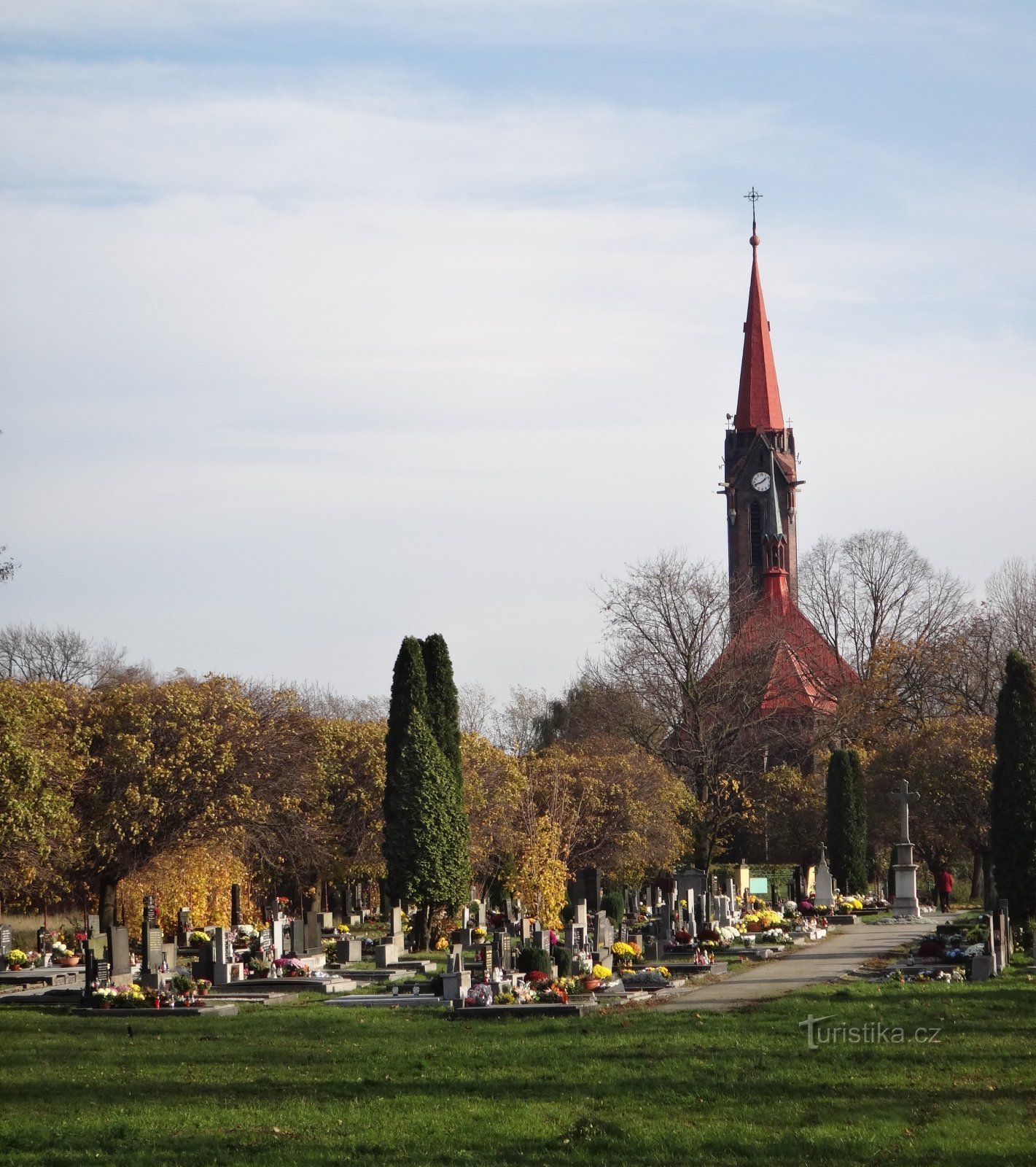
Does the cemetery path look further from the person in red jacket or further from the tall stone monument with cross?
the person in red jacket

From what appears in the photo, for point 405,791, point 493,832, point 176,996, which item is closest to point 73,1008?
point 176,996

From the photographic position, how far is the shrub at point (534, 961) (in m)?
23.1

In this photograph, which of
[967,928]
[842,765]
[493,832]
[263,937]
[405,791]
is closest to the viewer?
[263,937]

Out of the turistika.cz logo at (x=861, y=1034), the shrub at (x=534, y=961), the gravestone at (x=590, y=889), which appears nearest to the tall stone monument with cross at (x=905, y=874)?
the gravestone at (x=590, y=889)

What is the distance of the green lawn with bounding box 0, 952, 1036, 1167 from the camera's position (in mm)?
11133

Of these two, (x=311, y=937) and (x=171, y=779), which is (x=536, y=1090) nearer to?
(x=311, y=937)

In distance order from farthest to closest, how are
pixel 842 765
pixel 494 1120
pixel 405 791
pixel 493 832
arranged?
pixel 842 765, pixel 493 832, pixel 405 791, pixel 494 1120

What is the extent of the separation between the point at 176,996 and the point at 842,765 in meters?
33.1

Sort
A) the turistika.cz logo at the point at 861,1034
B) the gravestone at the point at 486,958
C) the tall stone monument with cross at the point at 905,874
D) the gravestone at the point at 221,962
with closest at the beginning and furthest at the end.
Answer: the turistika.cz logo at the point at 861,1034 < the gravestone at the point at 486,958 < the gravestone at the point at 221,962 < the tall stone monument with cross at the point at 905,874

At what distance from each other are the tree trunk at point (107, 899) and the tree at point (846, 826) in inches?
965

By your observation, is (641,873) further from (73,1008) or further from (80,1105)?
(80,1105)

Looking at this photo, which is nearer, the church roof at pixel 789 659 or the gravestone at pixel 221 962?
the gravestone at pixel 221 962

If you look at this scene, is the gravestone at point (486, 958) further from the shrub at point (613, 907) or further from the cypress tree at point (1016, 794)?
the shrub at point (613, 907)

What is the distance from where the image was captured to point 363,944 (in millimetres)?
31312
